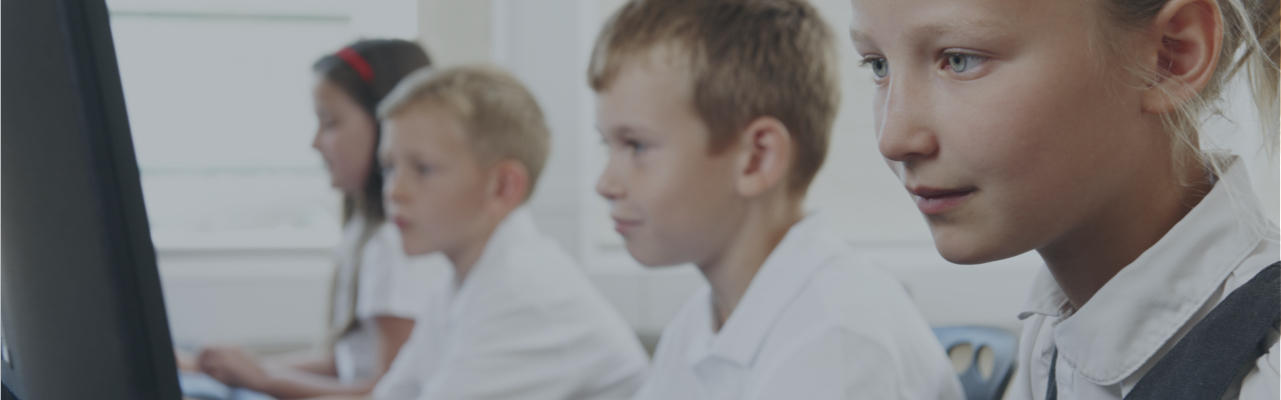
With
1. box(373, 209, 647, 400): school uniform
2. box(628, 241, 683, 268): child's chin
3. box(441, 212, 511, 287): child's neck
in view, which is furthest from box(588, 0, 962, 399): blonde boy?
box(441, 212, 511, 287): child's neck

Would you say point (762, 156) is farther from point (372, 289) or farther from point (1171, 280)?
point (372, 289)

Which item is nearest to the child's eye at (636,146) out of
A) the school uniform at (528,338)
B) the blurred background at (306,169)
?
the school uniform at (528,338)

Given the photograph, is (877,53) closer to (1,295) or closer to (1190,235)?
(1190,235)

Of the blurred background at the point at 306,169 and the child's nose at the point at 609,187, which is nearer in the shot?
the child's nose at the point at 609,187

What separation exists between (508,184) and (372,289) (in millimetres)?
398

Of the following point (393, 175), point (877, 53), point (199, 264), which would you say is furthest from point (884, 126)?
point (199, 264)

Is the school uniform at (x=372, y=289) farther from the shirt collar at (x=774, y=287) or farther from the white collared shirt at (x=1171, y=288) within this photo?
the white collared shirt at (x=1171, y=288)

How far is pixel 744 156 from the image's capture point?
94 centimetres

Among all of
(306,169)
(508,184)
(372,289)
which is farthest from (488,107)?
(306,169)

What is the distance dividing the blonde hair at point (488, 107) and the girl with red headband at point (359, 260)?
30 centimetres

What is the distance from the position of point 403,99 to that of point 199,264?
1310 millimetres

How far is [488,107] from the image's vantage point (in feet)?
4.83

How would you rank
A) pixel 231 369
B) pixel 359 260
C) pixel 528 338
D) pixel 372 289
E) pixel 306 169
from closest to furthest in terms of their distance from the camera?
1. pixel 528 338
2. pixel 231 369
3. pixel 372 289
4. pixel 359 260
5. pixel 306 169

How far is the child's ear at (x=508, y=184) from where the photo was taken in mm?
1448
